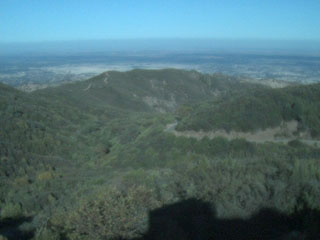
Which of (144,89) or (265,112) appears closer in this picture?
(265,112)

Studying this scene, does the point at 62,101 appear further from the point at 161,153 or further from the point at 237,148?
the point at 237,148

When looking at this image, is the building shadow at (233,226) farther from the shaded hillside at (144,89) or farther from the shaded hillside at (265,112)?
the shaded hillside at (144,89)

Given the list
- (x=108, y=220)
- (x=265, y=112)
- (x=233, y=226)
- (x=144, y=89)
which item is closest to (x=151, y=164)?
(x=265, y=112)

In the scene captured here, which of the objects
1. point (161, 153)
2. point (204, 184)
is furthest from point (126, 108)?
point (204, 184)

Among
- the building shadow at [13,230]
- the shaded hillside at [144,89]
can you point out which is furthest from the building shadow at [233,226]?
the shaded hillside at [144,89]

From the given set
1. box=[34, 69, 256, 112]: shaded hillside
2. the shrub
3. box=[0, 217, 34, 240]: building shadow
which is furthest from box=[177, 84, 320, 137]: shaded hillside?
box=[34, 69, 256, 112]: shaded hillside

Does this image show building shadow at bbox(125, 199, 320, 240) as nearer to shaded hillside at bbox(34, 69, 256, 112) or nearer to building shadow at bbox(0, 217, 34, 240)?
building shadow at bbox(0, 217, 34, 240)

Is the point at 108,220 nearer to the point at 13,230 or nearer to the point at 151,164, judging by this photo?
the point at 13,230
